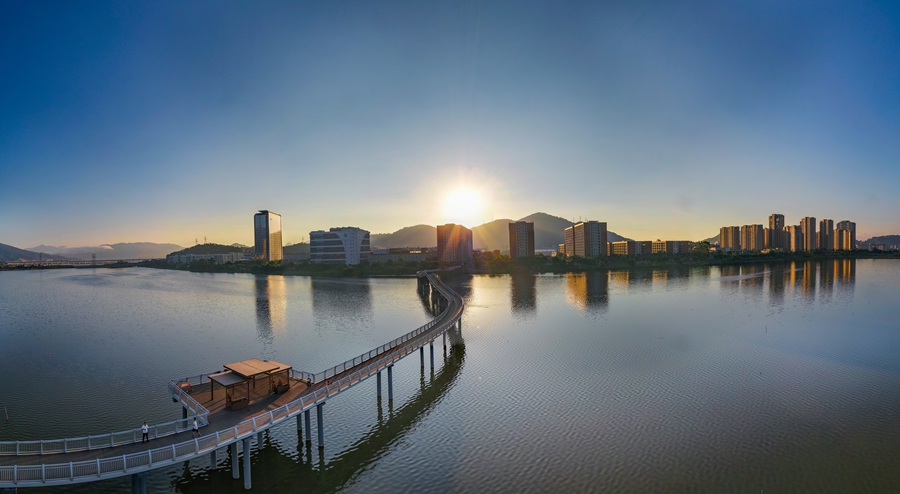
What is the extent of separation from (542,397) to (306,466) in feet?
56.0

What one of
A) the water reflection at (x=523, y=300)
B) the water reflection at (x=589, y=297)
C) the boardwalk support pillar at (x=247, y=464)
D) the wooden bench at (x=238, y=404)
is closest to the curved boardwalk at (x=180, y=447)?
the boardwalk support pillar at (x=247, y=464)

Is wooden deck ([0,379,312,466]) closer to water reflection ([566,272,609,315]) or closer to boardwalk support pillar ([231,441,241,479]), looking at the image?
boardwalk support pillar ([231,441,241,479])

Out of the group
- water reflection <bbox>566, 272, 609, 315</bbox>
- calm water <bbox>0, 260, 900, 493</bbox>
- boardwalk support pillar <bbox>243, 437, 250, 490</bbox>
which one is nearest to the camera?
boardwalk support pillar <bbox>243, 437, 250, 490</bbox>

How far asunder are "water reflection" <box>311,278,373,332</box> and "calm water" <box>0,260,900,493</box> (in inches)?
38.7

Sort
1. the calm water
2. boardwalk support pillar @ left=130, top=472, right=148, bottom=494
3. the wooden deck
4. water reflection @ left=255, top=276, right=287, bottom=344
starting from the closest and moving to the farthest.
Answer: the wooden deck < boardwalk support pillar @ left=130, top=472, right=148, bottom=494 < the calm water < water reflection @ left=255, top=276, right=287, bottom=344

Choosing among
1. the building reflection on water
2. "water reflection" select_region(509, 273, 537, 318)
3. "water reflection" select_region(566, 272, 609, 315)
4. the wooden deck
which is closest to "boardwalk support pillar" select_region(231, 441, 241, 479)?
the wooden deck

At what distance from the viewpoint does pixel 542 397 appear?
31.4 m

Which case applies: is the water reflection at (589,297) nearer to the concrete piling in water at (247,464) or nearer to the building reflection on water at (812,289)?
the building reflection on water at (812,289)

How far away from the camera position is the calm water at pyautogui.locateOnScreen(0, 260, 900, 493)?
68.9 feet

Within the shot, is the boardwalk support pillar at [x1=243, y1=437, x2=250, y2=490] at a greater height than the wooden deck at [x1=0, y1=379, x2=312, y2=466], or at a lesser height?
lesser

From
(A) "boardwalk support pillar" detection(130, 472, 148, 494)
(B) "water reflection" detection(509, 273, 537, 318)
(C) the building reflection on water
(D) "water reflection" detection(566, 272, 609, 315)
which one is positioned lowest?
(B) "water reflection" detection(509, 273, 537, 318)

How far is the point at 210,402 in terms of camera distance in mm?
22969

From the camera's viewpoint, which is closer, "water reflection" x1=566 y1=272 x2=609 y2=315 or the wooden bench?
the wooden bench

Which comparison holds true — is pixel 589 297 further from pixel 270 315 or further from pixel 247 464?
pixel 247 464
